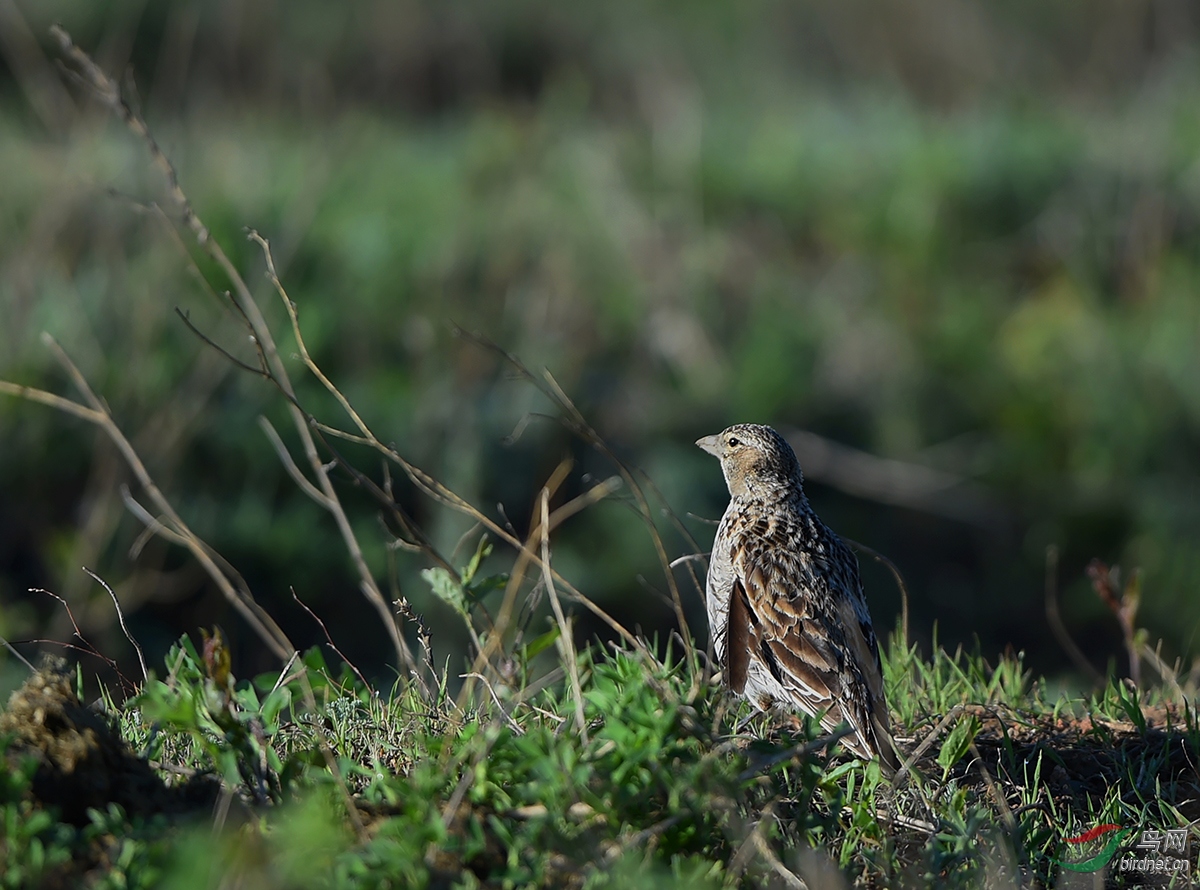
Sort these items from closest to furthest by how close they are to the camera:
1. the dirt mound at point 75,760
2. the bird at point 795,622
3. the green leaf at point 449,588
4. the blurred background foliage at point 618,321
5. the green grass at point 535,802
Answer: the green grass at point 535,802
the dirt mound at point 75,760
the green leaf at point 449,588
the bird at point 795,622
the blurred background foliage at point 618,321

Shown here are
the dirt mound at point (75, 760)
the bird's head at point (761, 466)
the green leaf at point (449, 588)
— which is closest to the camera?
the dirt mound at point (75, 760)

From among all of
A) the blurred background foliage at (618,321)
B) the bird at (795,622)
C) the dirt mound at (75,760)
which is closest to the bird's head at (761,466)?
the bird at (795,622)

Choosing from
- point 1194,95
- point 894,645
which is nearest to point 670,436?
point 894,645

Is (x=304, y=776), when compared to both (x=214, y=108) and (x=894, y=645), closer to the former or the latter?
(x=894, y=645)

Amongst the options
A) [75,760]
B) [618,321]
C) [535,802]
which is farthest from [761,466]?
[618,321]

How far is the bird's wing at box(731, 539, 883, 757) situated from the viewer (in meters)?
3.87

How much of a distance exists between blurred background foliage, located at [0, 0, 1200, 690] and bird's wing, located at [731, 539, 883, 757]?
2.69m

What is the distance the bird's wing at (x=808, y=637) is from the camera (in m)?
3.87
